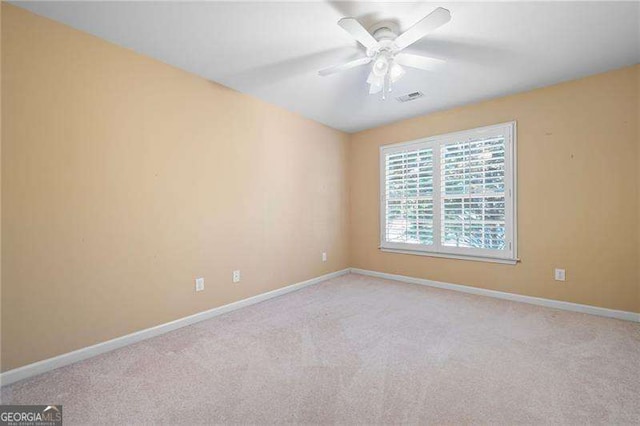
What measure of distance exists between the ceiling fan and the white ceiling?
0.12 m

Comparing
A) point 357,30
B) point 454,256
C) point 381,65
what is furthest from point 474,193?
point 357,30

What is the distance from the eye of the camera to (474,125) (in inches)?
138

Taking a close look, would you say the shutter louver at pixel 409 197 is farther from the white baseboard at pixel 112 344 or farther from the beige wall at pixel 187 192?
the white baseboard at pixel 112 344

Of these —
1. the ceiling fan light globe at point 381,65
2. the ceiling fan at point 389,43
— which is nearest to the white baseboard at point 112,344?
the ceiling fan at point 389,43

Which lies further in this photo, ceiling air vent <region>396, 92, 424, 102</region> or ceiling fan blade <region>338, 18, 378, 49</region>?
ceiling air vent <region>396, 92, 424, 102</region>

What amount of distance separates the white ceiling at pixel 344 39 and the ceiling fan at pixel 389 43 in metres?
0.12

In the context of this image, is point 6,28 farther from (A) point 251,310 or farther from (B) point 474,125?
(B) point 474,125

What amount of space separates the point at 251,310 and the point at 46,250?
5.75 ft

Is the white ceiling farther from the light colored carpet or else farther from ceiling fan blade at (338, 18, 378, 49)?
the light colored carpet

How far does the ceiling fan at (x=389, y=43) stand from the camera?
1.71m

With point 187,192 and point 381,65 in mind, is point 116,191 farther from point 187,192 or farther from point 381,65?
point 381,65

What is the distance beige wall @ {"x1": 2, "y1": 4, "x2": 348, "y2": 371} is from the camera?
182 cm

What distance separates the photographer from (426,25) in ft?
5.64

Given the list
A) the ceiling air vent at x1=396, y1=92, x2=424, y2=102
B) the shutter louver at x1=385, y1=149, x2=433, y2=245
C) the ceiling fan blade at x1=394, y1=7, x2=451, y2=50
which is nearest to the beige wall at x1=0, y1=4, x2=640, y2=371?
the shutter louver at x1=385, y1=149, x2=433, y2=245
